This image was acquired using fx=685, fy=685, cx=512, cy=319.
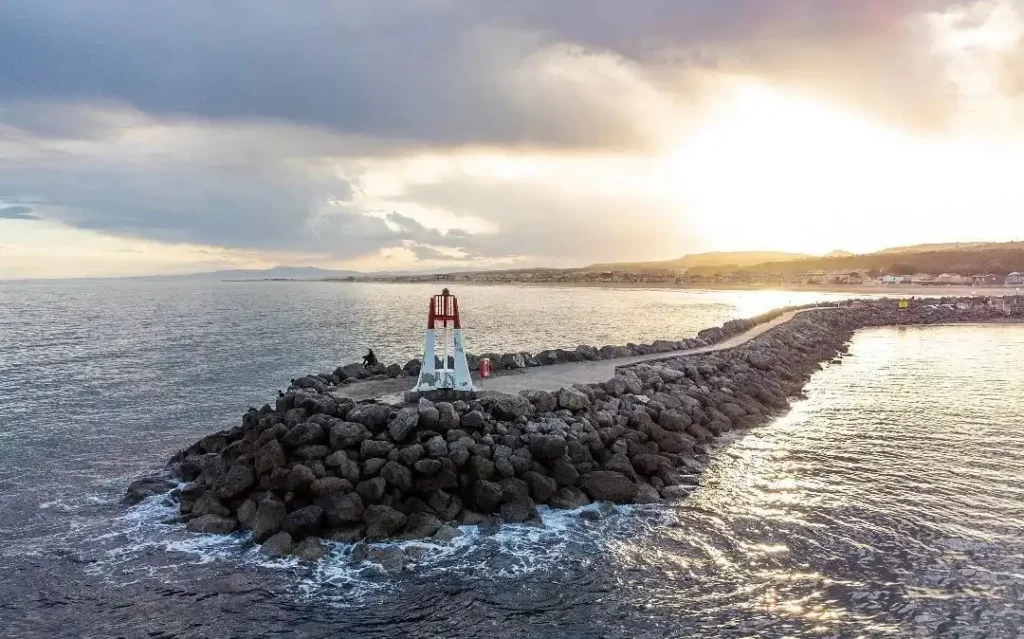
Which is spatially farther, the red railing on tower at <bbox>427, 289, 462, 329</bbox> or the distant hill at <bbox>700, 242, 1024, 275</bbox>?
the distant hill at <bbox>700, 242, 1024, 275</bbox>

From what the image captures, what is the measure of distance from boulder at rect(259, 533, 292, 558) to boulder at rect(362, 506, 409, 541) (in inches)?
51.3

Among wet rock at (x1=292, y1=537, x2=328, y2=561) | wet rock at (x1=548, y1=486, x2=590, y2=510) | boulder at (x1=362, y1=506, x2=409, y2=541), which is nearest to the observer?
wet rock at (x1=292, y1=537, x2=328, y2=561)

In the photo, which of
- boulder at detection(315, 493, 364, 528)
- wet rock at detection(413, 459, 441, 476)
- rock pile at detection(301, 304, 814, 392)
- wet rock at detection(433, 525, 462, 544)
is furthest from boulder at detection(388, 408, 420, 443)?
rock pile at detection(301, 304, 814, 392)

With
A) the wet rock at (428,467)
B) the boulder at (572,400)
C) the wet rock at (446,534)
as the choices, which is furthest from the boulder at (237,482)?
the boulder at (572,400)

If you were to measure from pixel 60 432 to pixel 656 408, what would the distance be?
1691 cm

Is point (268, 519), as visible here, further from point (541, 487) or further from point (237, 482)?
point (541, 487)

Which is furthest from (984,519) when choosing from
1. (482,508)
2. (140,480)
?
(140,480)

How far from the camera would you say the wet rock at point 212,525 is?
40.5ft

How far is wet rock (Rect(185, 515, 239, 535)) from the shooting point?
12.4 metres

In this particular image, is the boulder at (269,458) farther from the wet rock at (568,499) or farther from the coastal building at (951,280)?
the coastal building at (951,280)

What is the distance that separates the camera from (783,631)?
28.5 feet

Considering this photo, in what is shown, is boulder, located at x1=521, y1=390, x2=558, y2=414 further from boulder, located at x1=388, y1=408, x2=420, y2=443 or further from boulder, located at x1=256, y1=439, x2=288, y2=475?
boulder, located at x1=256, y1=439, x2=288, y2=475

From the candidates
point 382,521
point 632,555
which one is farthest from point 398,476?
point 632,555

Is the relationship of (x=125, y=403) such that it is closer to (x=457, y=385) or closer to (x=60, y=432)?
(x=60, y=432)
